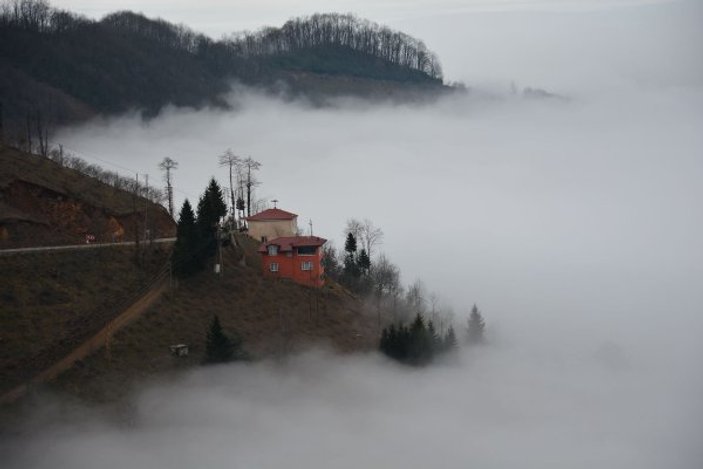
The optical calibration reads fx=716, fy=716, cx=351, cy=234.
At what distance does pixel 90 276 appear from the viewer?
55625 mm

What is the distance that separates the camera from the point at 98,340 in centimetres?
4991

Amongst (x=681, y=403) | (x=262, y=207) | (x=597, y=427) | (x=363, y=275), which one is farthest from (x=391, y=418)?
(x=262, y=207)

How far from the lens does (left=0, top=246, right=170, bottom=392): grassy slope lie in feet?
151

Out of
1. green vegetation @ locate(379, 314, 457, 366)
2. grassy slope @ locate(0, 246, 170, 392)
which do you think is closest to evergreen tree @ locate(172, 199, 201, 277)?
grassy slope @ locate(0, 246, 170, 392)

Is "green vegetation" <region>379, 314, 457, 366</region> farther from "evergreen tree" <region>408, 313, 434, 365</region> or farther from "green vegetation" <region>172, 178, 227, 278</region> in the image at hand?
"green vegetation" <region>172, 178, 227, 278</region>

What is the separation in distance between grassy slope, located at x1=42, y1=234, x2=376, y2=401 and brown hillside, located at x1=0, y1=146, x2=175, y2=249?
8559 mm

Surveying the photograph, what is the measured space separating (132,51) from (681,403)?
533 ft

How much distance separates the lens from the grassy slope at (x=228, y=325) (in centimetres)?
4825

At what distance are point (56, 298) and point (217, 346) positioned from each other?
39.4ft

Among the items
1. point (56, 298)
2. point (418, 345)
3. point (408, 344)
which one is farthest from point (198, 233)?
point (418, 345)

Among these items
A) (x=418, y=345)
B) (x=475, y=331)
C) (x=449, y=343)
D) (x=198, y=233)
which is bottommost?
(x=475, y=331)

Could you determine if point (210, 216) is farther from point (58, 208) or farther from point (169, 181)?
point (169, 181)

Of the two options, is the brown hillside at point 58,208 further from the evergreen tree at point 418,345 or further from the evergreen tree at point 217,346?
the evergreen tree at point 418,345

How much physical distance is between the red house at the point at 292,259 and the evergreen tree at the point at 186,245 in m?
9.20
